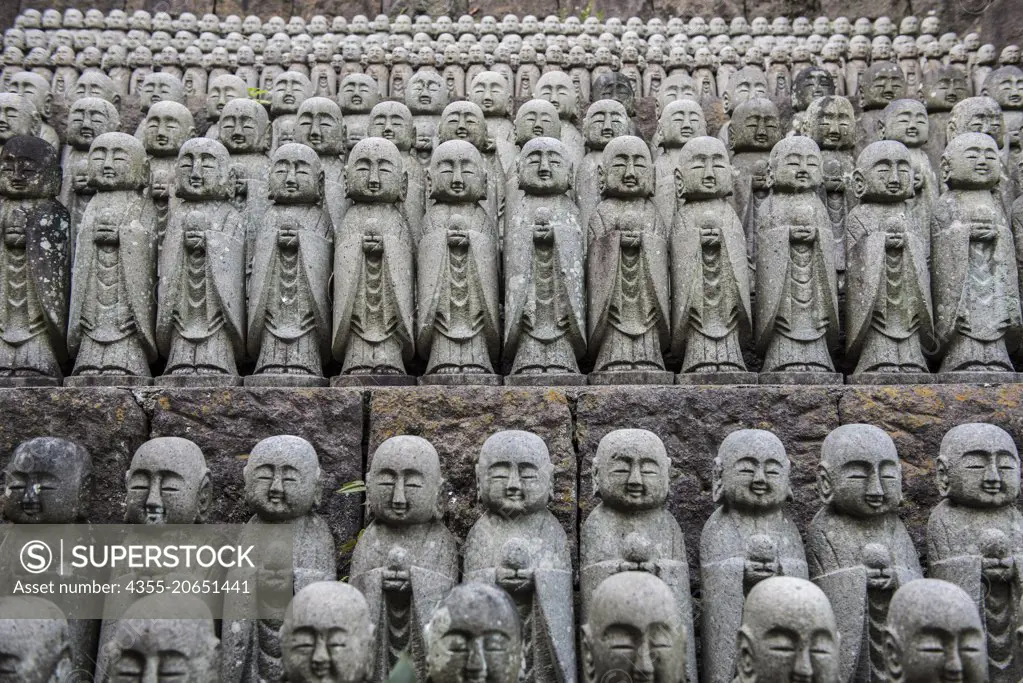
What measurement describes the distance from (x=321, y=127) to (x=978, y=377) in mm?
4798

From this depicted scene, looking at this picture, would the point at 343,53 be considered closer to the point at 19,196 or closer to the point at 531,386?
the point at 19,196

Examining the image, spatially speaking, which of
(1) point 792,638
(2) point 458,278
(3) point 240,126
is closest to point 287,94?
(3) point 240,126

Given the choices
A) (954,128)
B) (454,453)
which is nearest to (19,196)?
(454,453)

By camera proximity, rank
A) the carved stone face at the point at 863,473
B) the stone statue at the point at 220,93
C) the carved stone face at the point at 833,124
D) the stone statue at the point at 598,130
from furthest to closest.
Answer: the stone statue at the point at 220,93 < the stone statue at the point at 598,130 < the carved stone face at the point at 833,124 < the carved stone face at the point at 863,473

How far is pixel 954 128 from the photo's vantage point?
9234 millimetres

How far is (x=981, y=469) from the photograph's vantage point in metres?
6.00

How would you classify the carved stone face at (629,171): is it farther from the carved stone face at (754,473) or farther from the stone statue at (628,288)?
the carved stone face at (754,473)

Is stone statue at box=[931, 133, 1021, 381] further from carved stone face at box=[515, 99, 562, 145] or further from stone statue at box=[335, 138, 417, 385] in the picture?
stone statue at box=[335, 138, 417, 385]

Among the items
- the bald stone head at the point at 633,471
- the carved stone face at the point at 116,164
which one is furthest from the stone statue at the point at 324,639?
the carved stone face at the point at 116,164

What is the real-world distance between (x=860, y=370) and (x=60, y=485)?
443 cm

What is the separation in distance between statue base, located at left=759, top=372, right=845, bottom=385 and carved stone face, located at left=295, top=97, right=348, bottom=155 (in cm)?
374

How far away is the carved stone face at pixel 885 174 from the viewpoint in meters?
7.48

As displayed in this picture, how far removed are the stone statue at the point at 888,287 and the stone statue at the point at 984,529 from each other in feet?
3.36

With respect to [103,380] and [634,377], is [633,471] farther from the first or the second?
[103,380]
